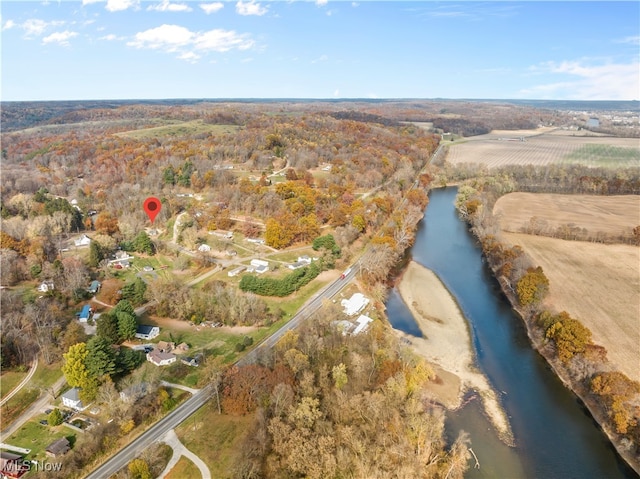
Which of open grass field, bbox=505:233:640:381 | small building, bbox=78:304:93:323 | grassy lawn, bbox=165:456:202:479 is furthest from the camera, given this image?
small building, bbox=78:304:93:323

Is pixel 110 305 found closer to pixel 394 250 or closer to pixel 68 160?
pixel 394 250

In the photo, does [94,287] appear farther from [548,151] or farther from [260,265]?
[548,151]

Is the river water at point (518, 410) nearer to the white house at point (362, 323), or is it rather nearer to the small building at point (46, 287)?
the white house at point (362, 323)

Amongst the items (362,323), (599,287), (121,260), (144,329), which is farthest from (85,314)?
(599,287)

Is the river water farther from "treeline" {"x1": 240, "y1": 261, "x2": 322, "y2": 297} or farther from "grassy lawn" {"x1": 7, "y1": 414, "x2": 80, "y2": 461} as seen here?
"grassy lawn" {"x1": 7, "y1": 414, "x2": 80, "y2": 461}

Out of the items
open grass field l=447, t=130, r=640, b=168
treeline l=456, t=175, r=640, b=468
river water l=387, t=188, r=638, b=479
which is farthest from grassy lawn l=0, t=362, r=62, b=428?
open grass field l=447, t=130, r=640, b=168
